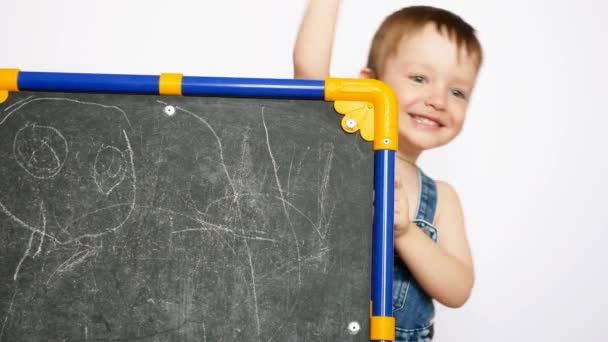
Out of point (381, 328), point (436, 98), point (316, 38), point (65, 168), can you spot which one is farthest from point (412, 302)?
point (65, 168)

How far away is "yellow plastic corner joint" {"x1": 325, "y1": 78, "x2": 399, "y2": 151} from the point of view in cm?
100

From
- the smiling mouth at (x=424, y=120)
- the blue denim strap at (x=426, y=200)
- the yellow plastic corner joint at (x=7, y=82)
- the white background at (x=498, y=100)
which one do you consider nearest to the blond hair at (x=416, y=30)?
the smiling mouth at (x=424, y=120)

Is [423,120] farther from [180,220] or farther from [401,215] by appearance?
[180,220]

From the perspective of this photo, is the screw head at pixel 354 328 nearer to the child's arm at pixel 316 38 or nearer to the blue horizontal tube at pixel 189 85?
the blue horizontal tube at pixel 189 85

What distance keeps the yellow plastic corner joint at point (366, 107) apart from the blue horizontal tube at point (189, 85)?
0.03 meters

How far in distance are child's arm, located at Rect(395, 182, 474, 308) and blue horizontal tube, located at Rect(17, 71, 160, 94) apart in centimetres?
45

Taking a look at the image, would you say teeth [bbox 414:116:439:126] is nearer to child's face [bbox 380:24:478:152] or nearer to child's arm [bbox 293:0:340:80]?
A: child's face [bbox 380:24:478:152]

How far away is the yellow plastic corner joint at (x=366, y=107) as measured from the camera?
3.27 ft

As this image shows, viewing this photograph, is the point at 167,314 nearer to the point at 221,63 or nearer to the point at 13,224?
the point at 13,224

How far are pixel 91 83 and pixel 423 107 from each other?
546 mm

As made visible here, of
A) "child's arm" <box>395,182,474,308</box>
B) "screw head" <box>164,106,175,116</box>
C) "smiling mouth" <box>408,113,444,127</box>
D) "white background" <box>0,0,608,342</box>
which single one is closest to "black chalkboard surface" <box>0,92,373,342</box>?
"screw head" <box>164,106,175,116</box>

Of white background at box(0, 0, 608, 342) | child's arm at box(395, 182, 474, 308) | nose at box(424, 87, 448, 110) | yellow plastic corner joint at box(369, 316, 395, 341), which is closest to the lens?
yellow plastic corner joint at box(369, 316, 395, 341)

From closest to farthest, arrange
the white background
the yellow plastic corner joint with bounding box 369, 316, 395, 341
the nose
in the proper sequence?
the yellow plastic corner joint with bounding box 369, 316, 395, 341 → the nose → the white background

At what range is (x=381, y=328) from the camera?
95 cm
